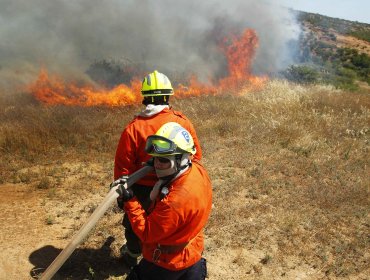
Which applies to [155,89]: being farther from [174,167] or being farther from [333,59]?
[333,59]

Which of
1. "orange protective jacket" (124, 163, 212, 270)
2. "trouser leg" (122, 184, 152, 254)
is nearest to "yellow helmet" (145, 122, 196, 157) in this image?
"orange protective jacket" (124, 163, 212, 270)

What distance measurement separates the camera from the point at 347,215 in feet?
19.2

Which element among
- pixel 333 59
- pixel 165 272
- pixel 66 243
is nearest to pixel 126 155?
pixel 165 272

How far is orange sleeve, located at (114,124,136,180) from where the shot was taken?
3.49 metres

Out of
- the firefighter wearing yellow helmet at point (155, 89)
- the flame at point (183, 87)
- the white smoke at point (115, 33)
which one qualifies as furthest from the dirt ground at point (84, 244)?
the white smoke at point (115, 33)

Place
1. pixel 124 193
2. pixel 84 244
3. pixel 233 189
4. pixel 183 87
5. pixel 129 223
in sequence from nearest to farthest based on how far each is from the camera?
pixel 124 193, pixel 129 223, pixel 84 244, pixel 233 189, pixel 183 87

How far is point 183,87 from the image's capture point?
1473 centimetres

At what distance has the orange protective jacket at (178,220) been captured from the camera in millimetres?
2439

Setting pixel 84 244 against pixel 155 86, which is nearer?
pixel 155 86

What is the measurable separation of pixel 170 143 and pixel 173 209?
16.9 inches

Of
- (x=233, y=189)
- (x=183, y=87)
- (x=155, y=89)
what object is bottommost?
(x=233, y=189)

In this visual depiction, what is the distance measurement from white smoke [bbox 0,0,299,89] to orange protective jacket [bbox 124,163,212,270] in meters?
13.7

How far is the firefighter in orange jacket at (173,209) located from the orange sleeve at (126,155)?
2.46 ft

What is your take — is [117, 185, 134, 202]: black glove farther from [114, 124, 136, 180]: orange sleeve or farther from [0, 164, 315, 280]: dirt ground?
[0, 164, 315, 280]: dirt ground
